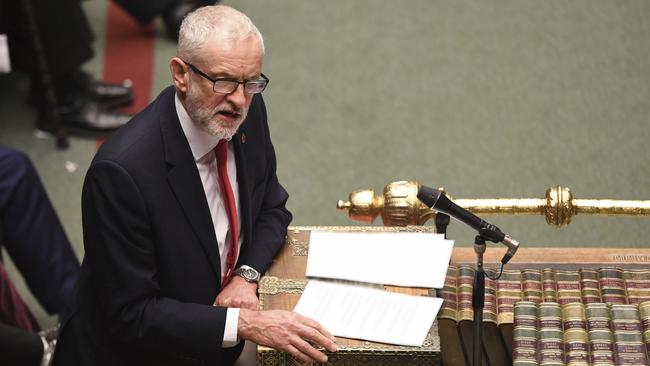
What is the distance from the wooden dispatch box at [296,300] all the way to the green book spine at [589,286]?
1.53 ft

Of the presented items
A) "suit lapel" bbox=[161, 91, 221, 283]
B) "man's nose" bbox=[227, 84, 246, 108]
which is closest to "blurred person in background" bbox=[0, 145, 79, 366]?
"suit lapel" bbox=[161, 91, 221, 283]

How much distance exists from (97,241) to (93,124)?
280cm

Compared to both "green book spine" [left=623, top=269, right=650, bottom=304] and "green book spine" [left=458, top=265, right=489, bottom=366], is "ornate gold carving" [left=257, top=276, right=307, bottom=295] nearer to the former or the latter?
"green book spine" [left=458, top=265, right=489, bottom=366]

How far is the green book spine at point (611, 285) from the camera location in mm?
2896

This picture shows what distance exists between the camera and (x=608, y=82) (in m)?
5.38

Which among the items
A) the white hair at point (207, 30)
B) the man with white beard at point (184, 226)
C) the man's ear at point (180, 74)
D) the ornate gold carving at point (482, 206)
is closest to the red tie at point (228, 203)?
the man with white beard at point (184, 226)

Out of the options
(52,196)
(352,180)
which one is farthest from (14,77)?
(352,180)

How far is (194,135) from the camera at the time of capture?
2.61m

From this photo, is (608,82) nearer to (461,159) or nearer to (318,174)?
(461,159)

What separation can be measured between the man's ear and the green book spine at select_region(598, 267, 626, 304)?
→ 135 centimetres

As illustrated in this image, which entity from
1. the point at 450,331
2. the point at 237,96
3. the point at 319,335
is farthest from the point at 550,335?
the point at 237,96

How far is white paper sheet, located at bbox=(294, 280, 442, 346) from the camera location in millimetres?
2588

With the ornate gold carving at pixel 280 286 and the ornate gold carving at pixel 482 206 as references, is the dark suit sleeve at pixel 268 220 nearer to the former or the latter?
the ornate gold carving at pixel 280 286

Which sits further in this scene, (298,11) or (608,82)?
(298,11)
